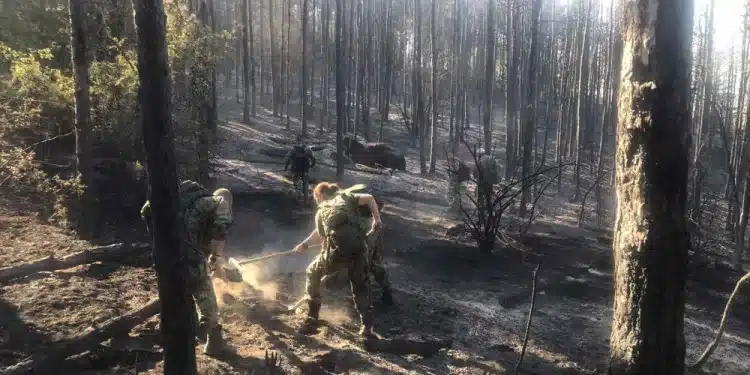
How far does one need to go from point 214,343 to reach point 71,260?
310 cm

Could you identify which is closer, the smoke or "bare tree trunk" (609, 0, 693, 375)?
"bare tree trunk" (609, 0, 693, 375)

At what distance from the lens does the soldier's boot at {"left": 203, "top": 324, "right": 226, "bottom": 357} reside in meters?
5.03

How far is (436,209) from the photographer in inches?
595

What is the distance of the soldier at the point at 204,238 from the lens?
16.5ft

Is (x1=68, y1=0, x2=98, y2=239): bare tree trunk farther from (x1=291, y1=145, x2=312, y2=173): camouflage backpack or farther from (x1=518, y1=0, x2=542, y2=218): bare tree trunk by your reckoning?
(x1=518, y1=0, x2=542, y2=218): bare tree trunk

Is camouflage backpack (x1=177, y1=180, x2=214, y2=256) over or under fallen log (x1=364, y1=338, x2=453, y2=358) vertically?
over

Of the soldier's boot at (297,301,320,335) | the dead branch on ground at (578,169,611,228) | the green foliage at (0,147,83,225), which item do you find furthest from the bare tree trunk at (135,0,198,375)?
the dead branch on ground at (578,169,611,228)

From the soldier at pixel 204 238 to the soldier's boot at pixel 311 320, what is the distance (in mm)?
983

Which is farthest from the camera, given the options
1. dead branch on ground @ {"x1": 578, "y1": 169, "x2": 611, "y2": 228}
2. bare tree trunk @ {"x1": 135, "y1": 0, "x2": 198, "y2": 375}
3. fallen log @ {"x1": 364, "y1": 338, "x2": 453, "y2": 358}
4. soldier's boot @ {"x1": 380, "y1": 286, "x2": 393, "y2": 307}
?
dead branch on ground @ {"x1": 578, "y1": 169, "x2": 611, "y2": 228}

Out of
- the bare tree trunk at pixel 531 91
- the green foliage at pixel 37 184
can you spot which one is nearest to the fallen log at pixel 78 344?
the green foliage at pixel 37 184

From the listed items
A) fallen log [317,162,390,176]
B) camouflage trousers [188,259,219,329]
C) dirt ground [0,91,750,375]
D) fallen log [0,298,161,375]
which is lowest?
dirt ground [0,91,750,375]

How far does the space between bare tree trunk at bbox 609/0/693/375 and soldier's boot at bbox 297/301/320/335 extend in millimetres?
3577

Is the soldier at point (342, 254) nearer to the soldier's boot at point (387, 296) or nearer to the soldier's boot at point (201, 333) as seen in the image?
the soldier's boot at point (201, 333)

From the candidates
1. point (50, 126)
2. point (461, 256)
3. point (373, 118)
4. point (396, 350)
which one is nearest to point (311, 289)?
point (396, 350)
